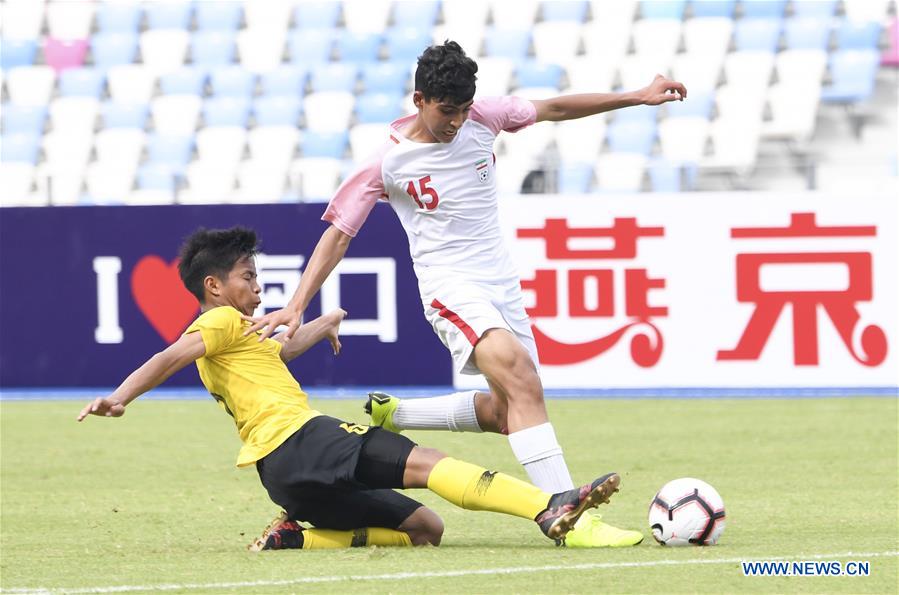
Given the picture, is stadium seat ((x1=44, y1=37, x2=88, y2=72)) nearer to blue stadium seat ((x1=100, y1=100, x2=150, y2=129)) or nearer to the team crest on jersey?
blue stadium seat ((x1=100, y1=100, x2=150, y2=129))

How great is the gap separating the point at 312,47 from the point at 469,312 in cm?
1313

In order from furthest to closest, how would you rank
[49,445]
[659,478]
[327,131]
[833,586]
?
[327,131] → [49,445] → [659,478] → [833,586]

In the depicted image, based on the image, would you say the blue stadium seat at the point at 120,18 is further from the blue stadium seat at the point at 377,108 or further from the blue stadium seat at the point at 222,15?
the blue stadium seat at the point at 377,108

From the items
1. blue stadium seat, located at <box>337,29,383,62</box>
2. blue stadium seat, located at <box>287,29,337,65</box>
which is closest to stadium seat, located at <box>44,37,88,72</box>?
blue stadium seat, located at <box>287,29,337,65</box>

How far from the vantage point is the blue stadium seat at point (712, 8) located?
17.8 m

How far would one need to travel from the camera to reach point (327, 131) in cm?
1730

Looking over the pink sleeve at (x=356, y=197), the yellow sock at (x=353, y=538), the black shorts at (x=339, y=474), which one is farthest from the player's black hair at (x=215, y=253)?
the yellow sock at (x=353, y=538)

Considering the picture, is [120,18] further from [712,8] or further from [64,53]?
[712,8]

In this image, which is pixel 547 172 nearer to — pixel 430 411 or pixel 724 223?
pixel 724 223

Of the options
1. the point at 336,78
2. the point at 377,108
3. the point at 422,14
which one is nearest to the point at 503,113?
the point at 377,108

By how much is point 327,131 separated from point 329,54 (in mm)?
1589

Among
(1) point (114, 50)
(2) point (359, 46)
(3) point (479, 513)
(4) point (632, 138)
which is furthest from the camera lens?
(1) point (114, 50)

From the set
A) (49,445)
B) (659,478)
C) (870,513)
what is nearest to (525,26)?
(49,445)

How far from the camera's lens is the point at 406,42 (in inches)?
712
